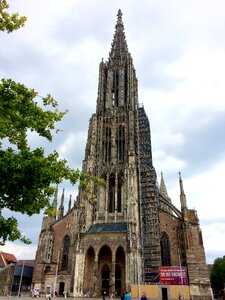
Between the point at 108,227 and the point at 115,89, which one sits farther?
the point at 115,89

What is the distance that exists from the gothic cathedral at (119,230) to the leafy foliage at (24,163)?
62.7ft

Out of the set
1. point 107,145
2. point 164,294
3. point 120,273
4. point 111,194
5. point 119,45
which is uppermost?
point 119,45

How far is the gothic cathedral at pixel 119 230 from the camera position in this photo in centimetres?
3064

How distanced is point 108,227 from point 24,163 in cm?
2807

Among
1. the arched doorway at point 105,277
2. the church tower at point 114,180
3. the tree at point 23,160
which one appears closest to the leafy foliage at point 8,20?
the tree at point 23,160

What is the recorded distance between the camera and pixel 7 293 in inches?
1399

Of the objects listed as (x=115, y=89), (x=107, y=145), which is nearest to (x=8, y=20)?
(x=107, y=145)

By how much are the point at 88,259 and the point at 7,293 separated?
43.5 ft

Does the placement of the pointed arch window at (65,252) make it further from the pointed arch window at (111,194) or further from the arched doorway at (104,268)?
the pointed arch window at (111,194)

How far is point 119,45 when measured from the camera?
2259 inches

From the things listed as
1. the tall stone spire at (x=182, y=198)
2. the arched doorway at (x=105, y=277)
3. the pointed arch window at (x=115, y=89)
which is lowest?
the arched doorway at (x=105, y=277)

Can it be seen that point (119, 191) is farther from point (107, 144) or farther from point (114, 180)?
point (107, 144)

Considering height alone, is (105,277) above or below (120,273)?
below

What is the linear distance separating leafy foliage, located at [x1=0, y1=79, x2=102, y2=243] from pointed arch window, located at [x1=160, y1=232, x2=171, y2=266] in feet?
93.1
